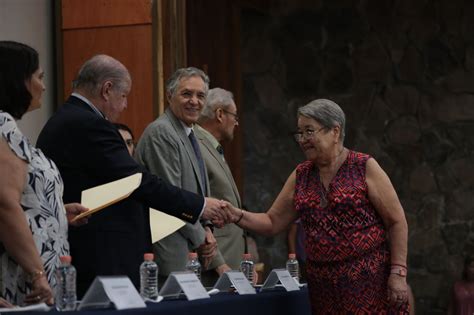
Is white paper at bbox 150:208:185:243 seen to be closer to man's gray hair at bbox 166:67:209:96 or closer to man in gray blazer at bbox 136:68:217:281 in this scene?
man in gray blazer at bbox 136:68:217:281

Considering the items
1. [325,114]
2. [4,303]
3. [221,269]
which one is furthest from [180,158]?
[4,303]

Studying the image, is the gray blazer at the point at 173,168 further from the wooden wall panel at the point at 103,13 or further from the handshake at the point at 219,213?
the wooden wall panel at the point at 103,13

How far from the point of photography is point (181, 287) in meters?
3.01

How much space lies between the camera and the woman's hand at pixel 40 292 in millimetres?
2830

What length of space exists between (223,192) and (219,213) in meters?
0.64

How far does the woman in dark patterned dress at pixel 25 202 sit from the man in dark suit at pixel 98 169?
348mm

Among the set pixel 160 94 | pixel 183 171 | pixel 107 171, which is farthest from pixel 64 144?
pixel 160 94

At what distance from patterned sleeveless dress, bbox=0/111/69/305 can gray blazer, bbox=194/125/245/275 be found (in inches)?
59.5

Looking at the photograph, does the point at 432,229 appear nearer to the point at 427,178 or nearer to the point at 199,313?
the point at 427,178

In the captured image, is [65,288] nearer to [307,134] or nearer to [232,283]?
[232,283]

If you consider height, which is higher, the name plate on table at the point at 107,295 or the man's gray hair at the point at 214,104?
the man's gray hair at the point at 214,104

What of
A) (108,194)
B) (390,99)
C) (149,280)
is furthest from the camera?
(390,99)

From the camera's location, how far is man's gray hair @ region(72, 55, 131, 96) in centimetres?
366

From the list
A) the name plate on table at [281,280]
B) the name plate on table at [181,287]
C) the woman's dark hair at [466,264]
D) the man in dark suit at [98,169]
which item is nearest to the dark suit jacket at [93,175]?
the man in dark suit at [98,169]
